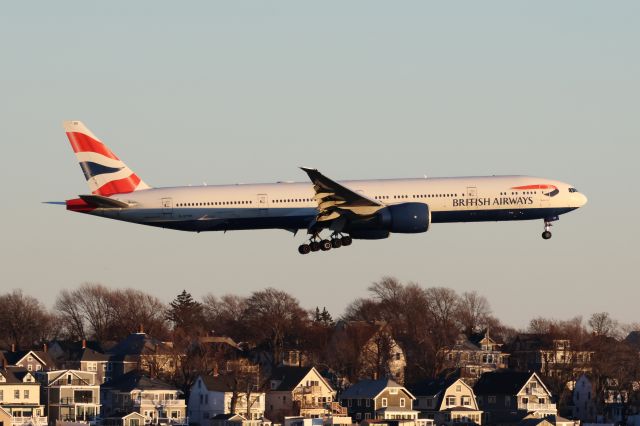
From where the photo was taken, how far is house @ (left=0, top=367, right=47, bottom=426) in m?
148

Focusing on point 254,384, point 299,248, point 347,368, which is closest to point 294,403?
point 254,384

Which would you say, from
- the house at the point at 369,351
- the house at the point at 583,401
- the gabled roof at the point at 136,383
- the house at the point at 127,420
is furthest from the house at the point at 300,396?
the house at the point at 583,401

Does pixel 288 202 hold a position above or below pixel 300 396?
above

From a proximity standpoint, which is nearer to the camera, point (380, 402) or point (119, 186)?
point (119, 186)

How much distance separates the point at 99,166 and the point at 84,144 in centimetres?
234

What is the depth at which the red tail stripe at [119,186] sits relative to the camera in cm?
10231

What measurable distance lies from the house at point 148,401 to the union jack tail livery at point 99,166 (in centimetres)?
5229

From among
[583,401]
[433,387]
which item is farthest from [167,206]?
[583,401]

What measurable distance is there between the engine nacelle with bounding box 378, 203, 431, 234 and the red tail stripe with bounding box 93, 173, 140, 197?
16247 mm

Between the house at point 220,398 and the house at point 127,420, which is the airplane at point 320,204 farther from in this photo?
the house at point 220,398

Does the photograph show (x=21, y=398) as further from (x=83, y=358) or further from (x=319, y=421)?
(x=83, y=358)

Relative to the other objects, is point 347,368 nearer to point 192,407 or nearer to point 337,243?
point 192,407

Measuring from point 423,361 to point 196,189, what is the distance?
93339 mm

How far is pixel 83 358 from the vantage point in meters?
183
